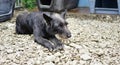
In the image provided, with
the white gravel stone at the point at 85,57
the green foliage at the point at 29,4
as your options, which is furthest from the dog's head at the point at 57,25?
the green foliage at the point at 29,4

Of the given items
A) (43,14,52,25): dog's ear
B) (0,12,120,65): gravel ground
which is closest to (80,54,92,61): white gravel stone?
(0,12,120,65): gravel ground

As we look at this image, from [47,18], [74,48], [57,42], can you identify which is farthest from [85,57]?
[47,18]

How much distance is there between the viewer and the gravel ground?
2.75 m

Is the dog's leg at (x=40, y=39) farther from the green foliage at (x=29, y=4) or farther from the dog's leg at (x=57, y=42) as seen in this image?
the green foliage at (x=29, y=4)

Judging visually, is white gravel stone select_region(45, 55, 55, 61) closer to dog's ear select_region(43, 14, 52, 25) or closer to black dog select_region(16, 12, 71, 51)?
black dog select_region(16, 12, 71, 51)

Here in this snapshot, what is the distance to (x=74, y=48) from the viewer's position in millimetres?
3127

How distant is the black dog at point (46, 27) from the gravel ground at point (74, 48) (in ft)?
0.28

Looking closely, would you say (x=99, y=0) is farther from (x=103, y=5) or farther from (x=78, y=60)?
(x=78, y=60)

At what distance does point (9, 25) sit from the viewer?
4.35 meters

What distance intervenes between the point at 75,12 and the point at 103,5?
0.55 metres

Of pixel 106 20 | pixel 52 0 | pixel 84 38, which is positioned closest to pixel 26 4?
pixel 52 0

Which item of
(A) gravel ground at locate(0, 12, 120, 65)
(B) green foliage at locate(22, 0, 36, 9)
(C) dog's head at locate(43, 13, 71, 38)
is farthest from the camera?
(B) green foliage at locate(22, 0, 36, 9)

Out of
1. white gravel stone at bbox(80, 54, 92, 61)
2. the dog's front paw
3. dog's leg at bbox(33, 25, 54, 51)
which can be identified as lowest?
white gravel stone at bbox(80, 54, 92, 61)

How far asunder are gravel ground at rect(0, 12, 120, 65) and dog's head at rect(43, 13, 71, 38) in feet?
0.70
